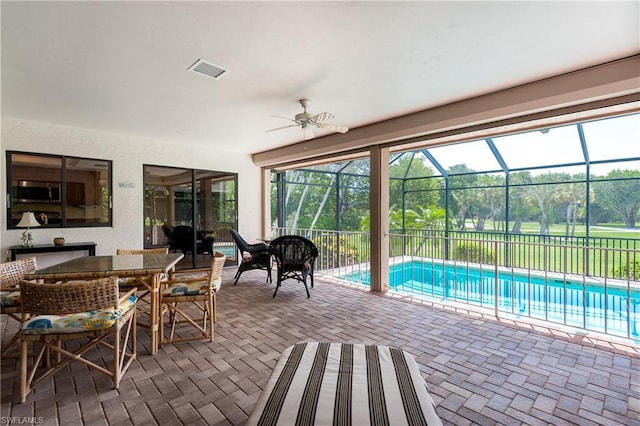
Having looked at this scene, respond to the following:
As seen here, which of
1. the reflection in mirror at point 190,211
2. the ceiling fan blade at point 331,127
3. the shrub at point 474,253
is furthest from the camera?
the shrub at point 474,253

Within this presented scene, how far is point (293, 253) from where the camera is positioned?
4.74m

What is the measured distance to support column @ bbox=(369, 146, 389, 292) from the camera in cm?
486

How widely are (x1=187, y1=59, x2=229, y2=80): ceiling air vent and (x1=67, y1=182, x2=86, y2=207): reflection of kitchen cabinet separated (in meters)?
3.76

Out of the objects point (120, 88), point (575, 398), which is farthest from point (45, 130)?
point (575, 398)

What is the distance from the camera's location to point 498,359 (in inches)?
104

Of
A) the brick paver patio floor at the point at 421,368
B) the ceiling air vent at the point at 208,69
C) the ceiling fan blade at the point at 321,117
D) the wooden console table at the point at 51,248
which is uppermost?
the ceiling air vent at the point at 208,69

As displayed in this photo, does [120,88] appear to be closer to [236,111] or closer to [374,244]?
[236,111]

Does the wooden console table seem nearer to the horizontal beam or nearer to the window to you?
the window

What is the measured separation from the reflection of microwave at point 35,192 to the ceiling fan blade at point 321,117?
4553 mm

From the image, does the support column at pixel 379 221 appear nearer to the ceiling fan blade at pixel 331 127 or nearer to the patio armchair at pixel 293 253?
the patio armchair at pixel 293 253

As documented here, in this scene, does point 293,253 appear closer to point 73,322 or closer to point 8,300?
point 73,322

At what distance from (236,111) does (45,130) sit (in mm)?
3223

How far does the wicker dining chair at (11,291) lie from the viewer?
2533 mm

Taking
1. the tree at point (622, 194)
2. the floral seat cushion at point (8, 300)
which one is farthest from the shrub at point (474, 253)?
the floral seat cushion at point (8, 300)
